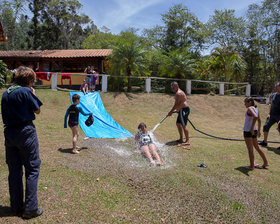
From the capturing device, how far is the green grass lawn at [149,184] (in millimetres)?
3312

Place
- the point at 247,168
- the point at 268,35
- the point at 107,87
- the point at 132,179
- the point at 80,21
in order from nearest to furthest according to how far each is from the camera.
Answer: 1. the point at 132,179
2. the point at 247,168
3. the point at 107,87
4. the point at 268,35
5. the point at 80,21

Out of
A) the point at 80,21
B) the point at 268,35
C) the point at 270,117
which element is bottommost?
the point at 270,117

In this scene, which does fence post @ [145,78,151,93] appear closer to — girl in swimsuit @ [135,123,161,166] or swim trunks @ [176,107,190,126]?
swim trunks @ [176,107,190,126]

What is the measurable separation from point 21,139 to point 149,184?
89.8 inches

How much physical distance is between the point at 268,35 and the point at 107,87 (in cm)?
2205

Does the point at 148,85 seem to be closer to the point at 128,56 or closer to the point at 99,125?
the point at 128,56

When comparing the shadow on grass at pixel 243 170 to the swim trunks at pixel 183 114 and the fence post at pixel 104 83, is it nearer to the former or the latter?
the swim trunks at pixel 183 114

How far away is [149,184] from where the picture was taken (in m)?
4.15

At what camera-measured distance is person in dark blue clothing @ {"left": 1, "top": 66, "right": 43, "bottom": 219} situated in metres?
2.89

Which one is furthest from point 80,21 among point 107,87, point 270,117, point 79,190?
point 79,190

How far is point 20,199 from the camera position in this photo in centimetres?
308

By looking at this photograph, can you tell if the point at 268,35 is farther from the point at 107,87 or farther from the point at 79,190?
the point at 79,190

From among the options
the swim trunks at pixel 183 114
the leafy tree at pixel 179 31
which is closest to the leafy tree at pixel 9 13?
the leafy tree at pixel 179 31

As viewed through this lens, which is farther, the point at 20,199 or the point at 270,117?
the point at 270,117
